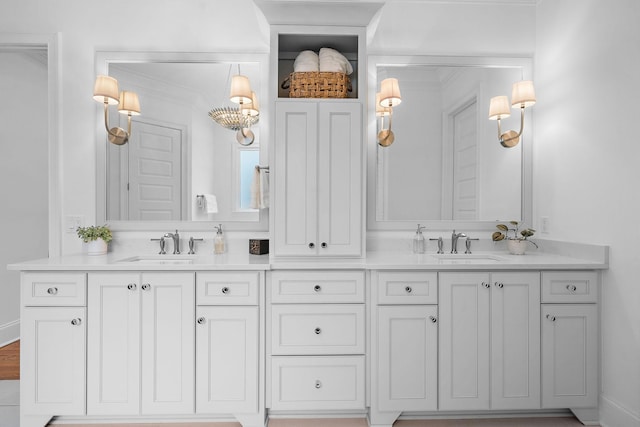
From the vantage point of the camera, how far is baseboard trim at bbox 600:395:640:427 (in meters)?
1.76

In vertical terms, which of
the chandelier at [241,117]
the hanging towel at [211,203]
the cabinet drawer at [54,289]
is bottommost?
→ the cabinet drawer at [54,289]

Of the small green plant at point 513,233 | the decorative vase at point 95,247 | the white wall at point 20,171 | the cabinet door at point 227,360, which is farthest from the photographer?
the white wall at point 20,171

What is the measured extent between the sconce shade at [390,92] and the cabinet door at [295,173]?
65 centimetres

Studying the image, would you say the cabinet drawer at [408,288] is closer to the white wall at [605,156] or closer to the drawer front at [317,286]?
the drawer front at [317,286]

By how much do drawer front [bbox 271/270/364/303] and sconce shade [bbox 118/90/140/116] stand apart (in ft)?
4.97

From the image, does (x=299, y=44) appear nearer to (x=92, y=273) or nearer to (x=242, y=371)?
(x=92, y=273)

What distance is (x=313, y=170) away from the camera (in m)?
2.00

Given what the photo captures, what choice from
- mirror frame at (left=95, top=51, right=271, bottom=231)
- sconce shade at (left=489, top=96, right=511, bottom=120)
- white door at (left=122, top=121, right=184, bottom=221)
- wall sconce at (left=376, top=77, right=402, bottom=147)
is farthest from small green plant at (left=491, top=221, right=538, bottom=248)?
white door at (left=122, top=121, right=184, bottom=221)

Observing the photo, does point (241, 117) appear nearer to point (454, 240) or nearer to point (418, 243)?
point (418, 243)

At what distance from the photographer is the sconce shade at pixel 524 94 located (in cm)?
235

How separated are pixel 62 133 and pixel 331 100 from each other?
1843 mm

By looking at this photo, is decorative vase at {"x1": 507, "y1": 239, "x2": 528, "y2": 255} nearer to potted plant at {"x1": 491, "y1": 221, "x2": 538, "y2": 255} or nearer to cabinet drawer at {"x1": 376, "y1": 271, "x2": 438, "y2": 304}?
potted plant at {"x1": 491, "y1": 221, "x2": 538, "y2": 255}

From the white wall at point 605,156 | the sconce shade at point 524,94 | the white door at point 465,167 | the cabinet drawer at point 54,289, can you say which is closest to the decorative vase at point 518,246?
the white wall at point 605,156

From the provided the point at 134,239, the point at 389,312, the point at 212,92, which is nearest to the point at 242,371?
the point at 389,312
